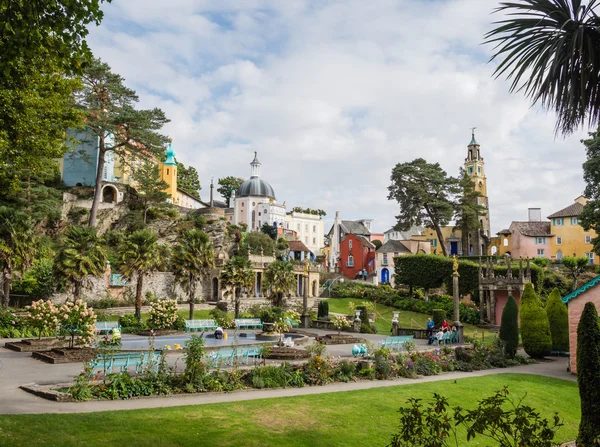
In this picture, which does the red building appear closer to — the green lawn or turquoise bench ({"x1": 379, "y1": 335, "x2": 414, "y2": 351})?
the green lawn

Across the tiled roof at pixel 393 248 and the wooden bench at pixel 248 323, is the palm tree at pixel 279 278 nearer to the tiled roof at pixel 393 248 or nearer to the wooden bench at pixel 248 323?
the wooden bench at pixel 248 323

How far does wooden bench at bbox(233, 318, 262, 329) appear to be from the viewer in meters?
34.3

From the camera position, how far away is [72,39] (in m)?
10.1

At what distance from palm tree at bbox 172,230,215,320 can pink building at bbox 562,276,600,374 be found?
23.1 meters

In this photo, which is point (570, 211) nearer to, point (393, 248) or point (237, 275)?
point (393, 248)

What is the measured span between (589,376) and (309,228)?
9605cm

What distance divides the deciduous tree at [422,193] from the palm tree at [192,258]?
29.9 metres

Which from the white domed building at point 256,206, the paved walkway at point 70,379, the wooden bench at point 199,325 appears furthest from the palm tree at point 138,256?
the white domed building at point 256,206

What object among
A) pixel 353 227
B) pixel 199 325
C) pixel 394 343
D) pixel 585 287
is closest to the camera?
pixel 585 287

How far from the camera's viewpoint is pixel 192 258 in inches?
1366

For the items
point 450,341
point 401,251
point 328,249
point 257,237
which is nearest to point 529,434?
point 450,341

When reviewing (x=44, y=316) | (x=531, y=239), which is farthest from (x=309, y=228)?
(x=44, y=316)

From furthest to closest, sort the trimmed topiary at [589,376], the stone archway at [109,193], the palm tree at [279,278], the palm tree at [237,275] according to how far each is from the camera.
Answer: the stone archway at [109,193] → the palm tree at [279,278] → the palm tree at [237,275] → the trimmed topiary at [589,376]

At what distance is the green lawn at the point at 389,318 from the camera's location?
126 feet
